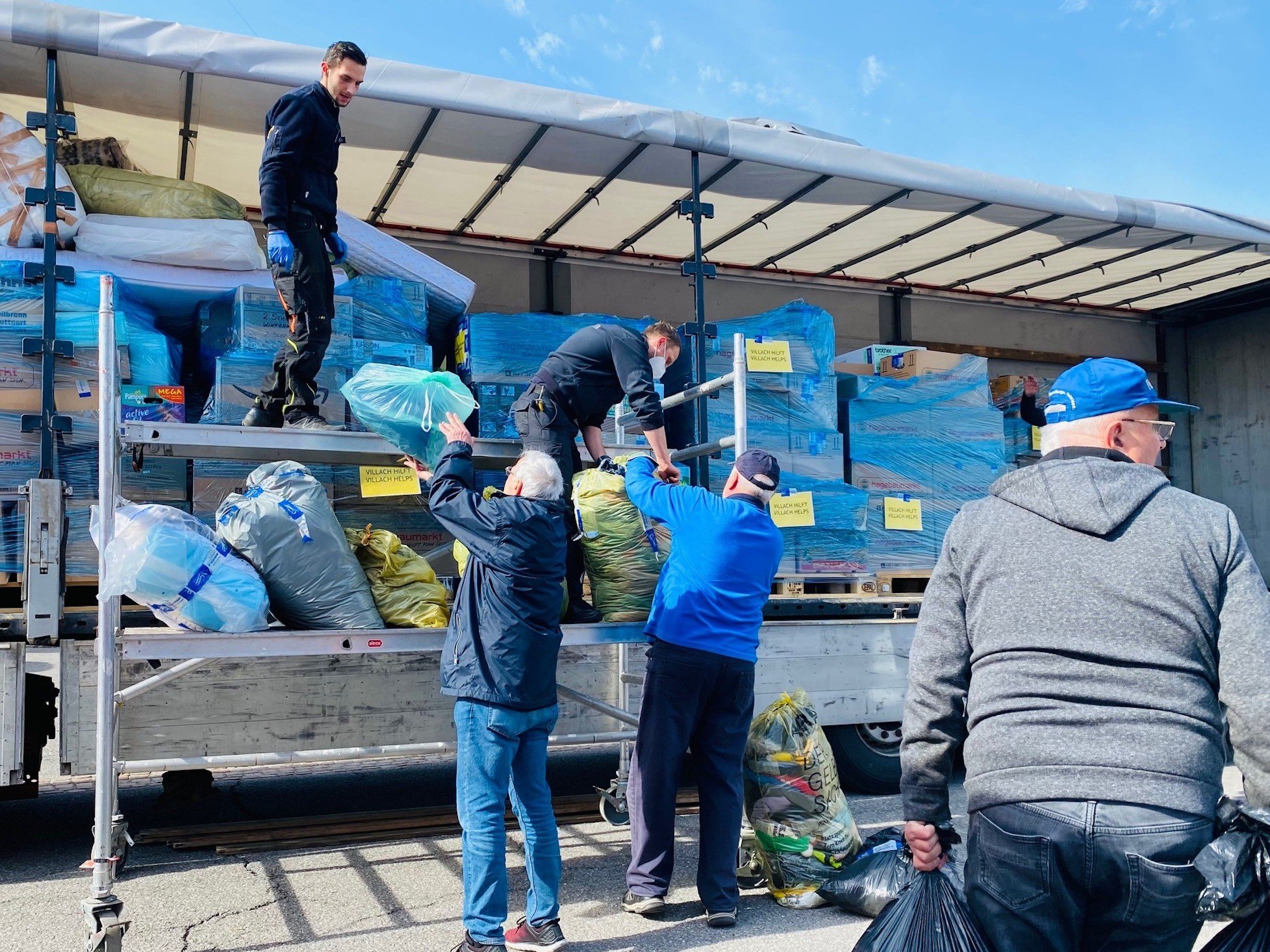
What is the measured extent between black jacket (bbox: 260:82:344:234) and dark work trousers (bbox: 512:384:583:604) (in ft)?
3.91

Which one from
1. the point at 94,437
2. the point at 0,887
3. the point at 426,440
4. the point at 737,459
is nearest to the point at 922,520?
the point at 737,459

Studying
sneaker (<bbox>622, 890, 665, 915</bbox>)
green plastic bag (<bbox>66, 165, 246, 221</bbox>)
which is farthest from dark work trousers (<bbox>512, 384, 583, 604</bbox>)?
green plastic bag (<bbox>66, 165, 246, 221</bbox>)

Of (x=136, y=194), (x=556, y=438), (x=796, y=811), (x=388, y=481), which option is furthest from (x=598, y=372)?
(x=136, y=194)

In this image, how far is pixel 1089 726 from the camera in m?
1.89

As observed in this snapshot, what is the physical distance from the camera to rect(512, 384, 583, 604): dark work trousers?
180 inches

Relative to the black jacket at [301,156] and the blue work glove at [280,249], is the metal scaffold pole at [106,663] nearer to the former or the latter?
the blue work glove at [280,249]

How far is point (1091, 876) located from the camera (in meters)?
1.84

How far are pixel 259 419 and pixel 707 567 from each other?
6.51 ft

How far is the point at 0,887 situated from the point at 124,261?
9.12 ft

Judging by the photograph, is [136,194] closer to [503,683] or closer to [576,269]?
[503,683]

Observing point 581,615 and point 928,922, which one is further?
point 581,615

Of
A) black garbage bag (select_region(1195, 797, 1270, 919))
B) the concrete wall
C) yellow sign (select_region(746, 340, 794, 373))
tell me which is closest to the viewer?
black garbage bag (select_region(1195, 797, 1270, 919))

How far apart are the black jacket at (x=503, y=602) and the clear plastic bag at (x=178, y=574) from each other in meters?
0.86

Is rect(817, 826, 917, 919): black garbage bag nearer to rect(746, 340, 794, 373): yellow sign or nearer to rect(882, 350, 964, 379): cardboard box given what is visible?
rect(746, 340, 794, 373): yellow sign
